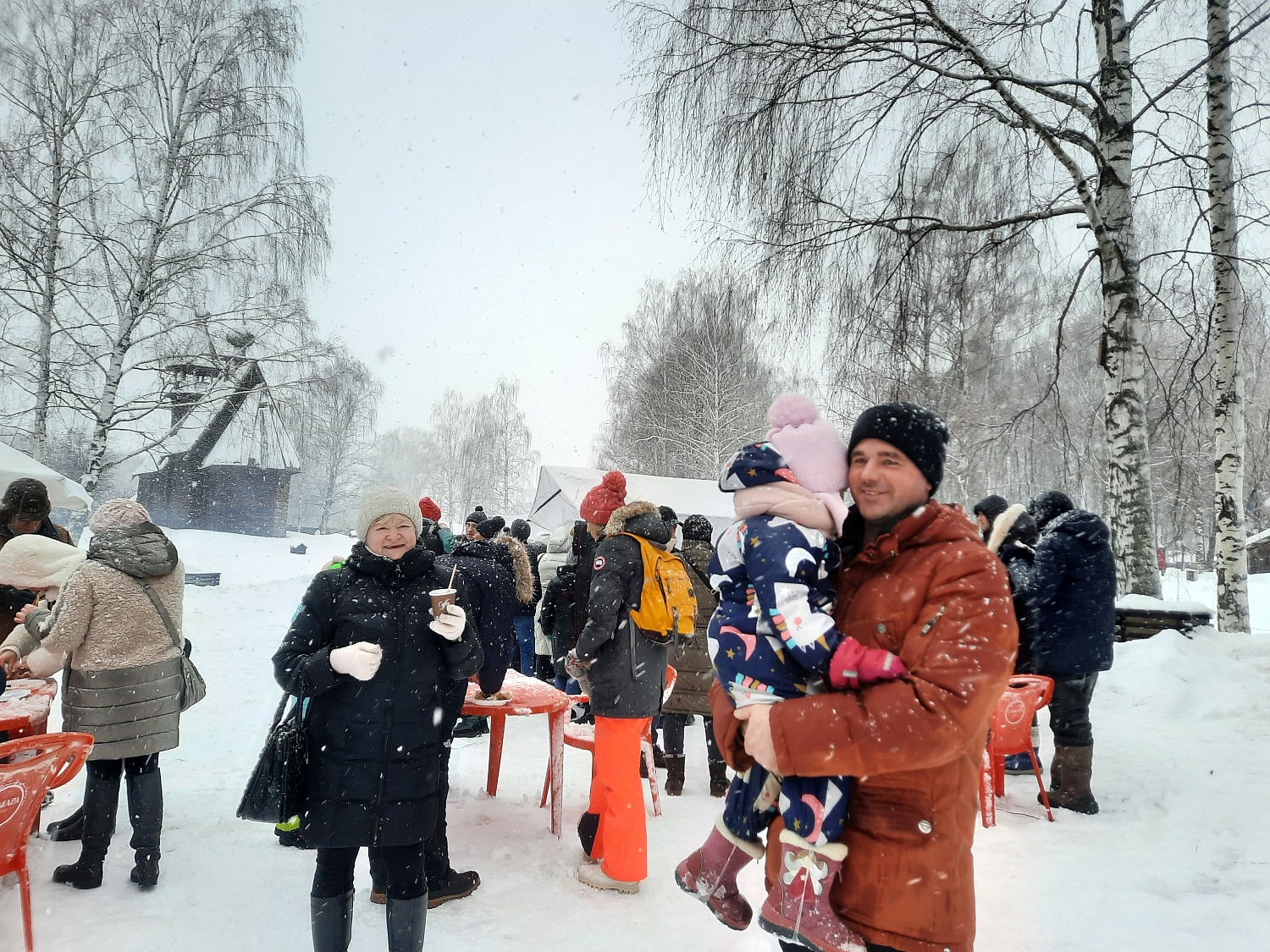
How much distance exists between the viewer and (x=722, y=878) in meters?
1.75

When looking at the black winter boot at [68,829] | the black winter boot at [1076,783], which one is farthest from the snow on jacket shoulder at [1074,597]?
the black winter boot at [68,829]

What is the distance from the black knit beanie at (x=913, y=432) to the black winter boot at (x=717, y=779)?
3.97 meters

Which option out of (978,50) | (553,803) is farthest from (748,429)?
(553,803)

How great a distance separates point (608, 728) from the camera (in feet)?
12.0

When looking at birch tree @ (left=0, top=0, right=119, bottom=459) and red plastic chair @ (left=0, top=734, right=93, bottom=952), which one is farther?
birch tree @ (left=0, top=0, right=119, bottom=459)

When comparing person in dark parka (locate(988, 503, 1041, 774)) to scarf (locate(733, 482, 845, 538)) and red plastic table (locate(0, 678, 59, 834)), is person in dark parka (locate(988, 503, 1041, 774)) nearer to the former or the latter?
scarf (locate(733, 482, 845, 538))

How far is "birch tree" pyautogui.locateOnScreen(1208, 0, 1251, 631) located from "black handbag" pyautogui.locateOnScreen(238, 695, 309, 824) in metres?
8.55

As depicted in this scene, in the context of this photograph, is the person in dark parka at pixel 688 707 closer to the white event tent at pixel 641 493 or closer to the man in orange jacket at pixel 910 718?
the man in orange jacket at pixel 910 718

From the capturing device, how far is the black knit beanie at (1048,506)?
15.4ft

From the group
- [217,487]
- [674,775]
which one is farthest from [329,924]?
[217,487]

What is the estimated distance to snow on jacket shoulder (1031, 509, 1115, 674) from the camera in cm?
437

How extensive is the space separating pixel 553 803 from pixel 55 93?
590 inches

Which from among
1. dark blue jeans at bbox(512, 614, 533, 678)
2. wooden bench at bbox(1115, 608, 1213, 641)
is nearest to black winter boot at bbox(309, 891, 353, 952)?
dark blue jeans at bbox(512, 614, 533, 678)

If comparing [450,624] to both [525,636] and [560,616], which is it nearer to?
[560,616]
